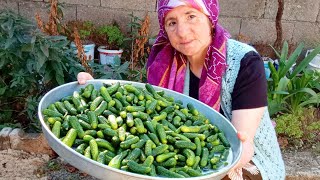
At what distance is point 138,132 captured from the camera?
1.76 meters

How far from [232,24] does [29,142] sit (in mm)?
3064

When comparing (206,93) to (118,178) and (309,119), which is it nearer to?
(118,178)

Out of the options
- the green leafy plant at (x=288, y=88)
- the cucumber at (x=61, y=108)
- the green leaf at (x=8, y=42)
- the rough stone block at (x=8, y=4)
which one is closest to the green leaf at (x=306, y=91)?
the green leafy plant at (x=288, y=88)

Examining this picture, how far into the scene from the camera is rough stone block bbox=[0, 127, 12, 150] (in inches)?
136

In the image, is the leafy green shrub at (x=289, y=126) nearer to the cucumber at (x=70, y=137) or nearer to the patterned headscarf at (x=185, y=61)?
the patterned headscarf at (x=185, y=61)

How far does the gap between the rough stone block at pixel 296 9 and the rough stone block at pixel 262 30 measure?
0.10 m

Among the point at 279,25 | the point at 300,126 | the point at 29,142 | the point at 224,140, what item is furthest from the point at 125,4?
the point at 224,140

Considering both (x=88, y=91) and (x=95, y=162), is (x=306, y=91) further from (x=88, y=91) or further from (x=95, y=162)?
(x=95, y=162)

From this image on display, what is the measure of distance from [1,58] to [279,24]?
3.39 metres

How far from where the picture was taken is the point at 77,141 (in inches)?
66.3

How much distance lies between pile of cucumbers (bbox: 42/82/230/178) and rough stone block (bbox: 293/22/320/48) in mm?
3888

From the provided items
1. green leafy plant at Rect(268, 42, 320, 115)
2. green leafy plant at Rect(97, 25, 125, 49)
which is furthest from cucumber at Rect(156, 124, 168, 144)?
green leafy plant at Rect(97, 25, 125, 49)

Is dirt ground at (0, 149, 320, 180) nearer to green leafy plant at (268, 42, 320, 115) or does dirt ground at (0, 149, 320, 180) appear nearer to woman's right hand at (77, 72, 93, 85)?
green leafy plant at (268, 42, 320, 115)

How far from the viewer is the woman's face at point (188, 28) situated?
7.20 feet
